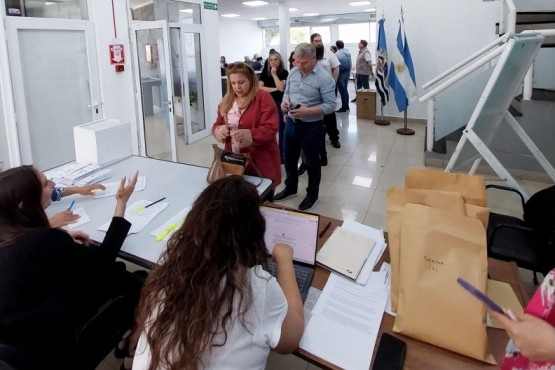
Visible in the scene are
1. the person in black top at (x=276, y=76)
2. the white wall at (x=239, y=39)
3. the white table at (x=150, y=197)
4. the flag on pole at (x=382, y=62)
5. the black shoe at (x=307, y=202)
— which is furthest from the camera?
the white wall at (x=239, y=39)

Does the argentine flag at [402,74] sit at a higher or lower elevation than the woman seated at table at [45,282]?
higher

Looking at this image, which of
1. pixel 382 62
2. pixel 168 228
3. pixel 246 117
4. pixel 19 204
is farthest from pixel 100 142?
pixel 382 62

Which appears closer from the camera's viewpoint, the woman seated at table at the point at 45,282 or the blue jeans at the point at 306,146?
the woman seated at table at the point at 45,282

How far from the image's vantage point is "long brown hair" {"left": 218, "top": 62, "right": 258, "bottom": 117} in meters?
2.35

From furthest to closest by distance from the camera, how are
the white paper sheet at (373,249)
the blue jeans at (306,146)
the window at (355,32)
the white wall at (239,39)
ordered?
the white wall at (239,39) < the window at (355,32) < the blue jeans at (306,146) < the white paper sheet at (373,249)

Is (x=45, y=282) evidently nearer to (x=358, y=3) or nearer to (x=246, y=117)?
(x=246, y=117)

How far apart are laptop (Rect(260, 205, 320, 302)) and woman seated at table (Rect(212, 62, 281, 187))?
0.85 m

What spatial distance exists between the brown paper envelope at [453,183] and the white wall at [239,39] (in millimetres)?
14424

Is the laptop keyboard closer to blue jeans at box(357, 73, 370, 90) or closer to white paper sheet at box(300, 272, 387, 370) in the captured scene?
white paper sheet at box(300, 272, 387, 370)

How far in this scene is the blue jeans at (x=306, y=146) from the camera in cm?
336

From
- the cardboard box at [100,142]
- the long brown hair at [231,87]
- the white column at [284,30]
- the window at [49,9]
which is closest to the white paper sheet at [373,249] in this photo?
the long brown hair at [231,87]

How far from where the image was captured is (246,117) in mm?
2428

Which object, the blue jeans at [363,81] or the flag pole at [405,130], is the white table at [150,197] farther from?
the blue jeans at [363,81]

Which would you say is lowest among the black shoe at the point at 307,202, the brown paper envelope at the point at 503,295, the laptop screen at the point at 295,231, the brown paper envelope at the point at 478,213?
the black shoe at the point at 307,202
